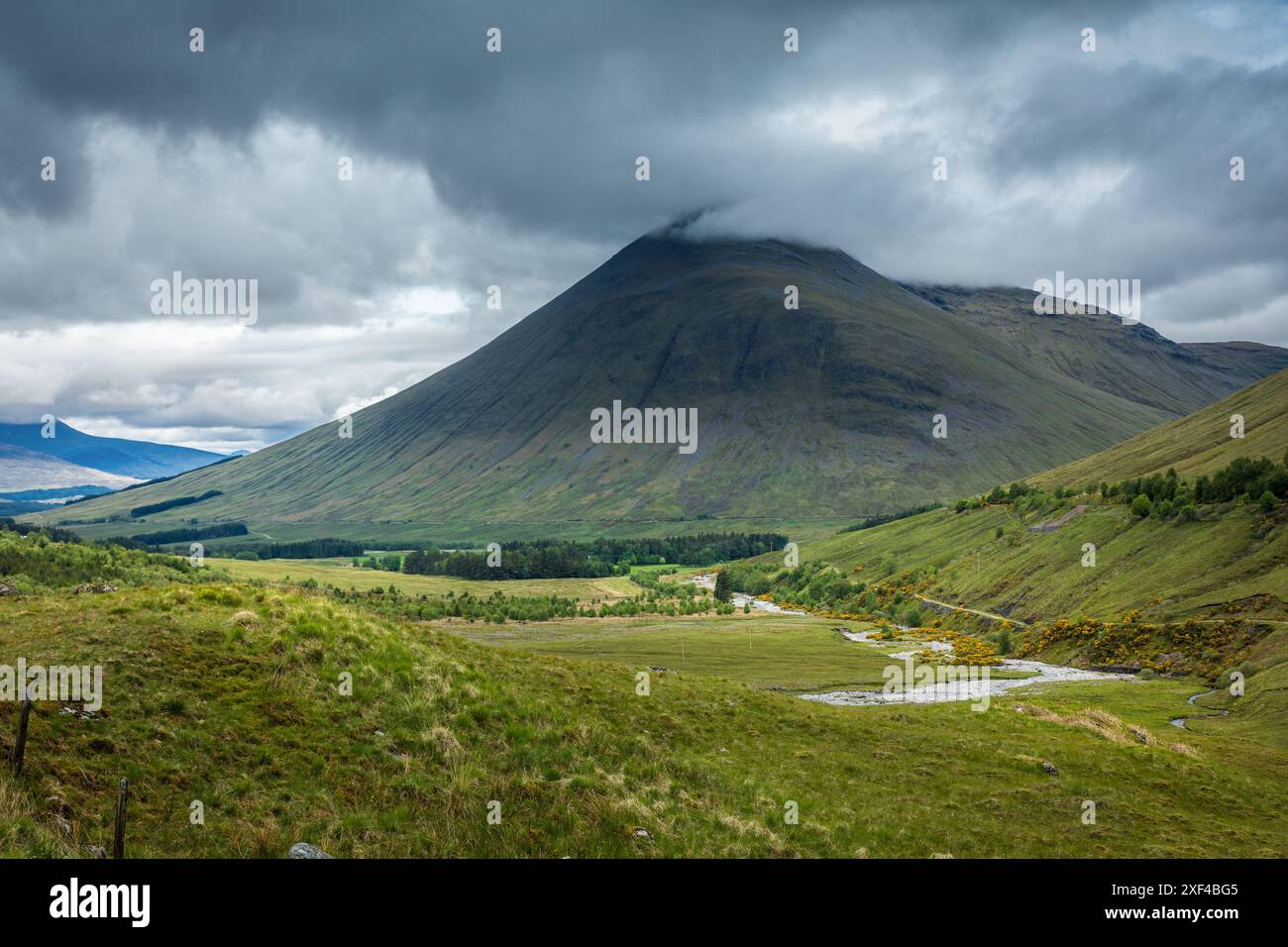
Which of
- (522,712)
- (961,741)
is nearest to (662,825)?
(522,712)

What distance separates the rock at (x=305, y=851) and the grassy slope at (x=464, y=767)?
0.79m

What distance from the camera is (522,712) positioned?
3225 centimetres

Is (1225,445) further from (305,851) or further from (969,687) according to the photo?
(305,851)

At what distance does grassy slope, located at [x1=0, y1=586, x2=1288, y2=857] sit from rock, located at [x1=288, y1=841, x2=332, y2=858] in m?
0.79

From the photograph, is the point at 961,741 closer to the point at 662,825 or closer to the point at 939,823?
the point at 939,823

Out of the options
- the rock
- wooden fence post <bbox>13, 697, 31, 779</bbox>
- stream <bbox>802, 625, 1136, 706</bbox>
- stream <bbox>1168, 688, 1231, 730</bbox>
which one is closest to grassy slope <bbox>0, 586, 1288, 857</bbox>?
wooden fence post <bbox>13, 697, 31, 779</bbox>

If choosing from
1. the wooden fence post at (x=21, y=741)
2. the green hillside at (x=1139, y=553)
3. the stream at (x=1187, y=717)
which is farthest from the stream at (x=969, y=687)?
the wooden fence post at (x=21, y=741)

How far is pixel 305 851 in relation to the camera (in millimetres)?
21047

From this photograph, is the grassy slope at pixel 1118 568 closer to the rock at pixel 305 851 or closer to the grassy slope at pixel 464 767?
the grassy slope at pixel 464 767

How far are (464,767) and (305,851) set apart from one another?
670 centimetres

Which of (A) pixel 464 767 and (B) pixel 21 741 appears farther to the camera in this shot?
(A) pixel 464 767

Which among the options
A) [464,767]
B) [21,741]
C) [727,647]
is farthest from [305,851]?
[727,647]
